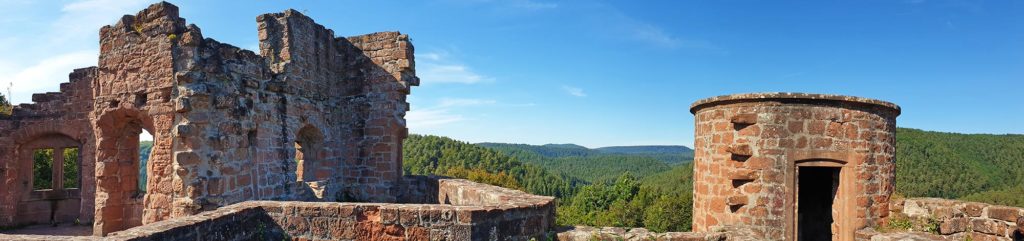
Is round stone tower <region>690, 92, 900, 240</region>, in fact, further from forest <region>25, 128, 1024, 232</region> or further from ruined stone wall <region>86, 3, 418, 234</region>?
forest <region>25, 128, 1024, 232</region>

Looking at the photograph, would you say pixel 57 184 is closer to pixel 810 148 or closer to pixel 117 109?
pixel 117 109

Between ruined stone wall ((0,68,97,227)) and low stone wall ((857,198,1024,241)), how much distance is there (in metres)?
17.3

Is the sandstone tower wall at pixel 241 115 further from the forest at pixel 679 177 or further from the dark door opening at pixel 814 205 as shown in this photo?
the forest at pixel 679 177

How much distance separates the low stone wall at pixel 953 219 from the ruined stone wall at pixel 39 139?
56.7 feet

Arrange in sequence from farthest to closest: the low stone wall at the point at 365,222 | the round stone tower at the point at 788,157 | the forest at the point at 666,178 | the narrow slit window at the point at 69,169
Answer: the forest at the point at 666,178 < the narrow slit window at the point at 69,169 < the round stone tower at the point at 788,157 < the low stone wall at the point at 365,222

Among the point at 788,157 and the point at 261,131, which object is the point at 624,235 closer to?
the point at 788,157

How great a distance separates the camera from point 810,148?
26.8 ft

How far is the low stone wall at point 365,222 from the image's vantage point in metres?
5.42

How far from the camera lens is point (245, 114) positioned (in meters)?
8.61

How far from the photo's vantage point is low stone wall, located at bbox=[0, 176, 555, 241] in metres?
5.42

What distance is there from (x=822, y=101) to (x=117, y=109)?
10.6 m

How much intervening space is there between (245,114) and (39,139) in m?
10.5

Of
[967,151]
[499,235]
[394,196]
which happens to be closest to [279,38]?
[394,196]

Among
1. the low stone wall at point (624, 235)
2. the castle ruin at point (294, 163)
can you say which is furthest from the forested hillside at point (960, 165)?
the low stone wall at point (624, 235)
